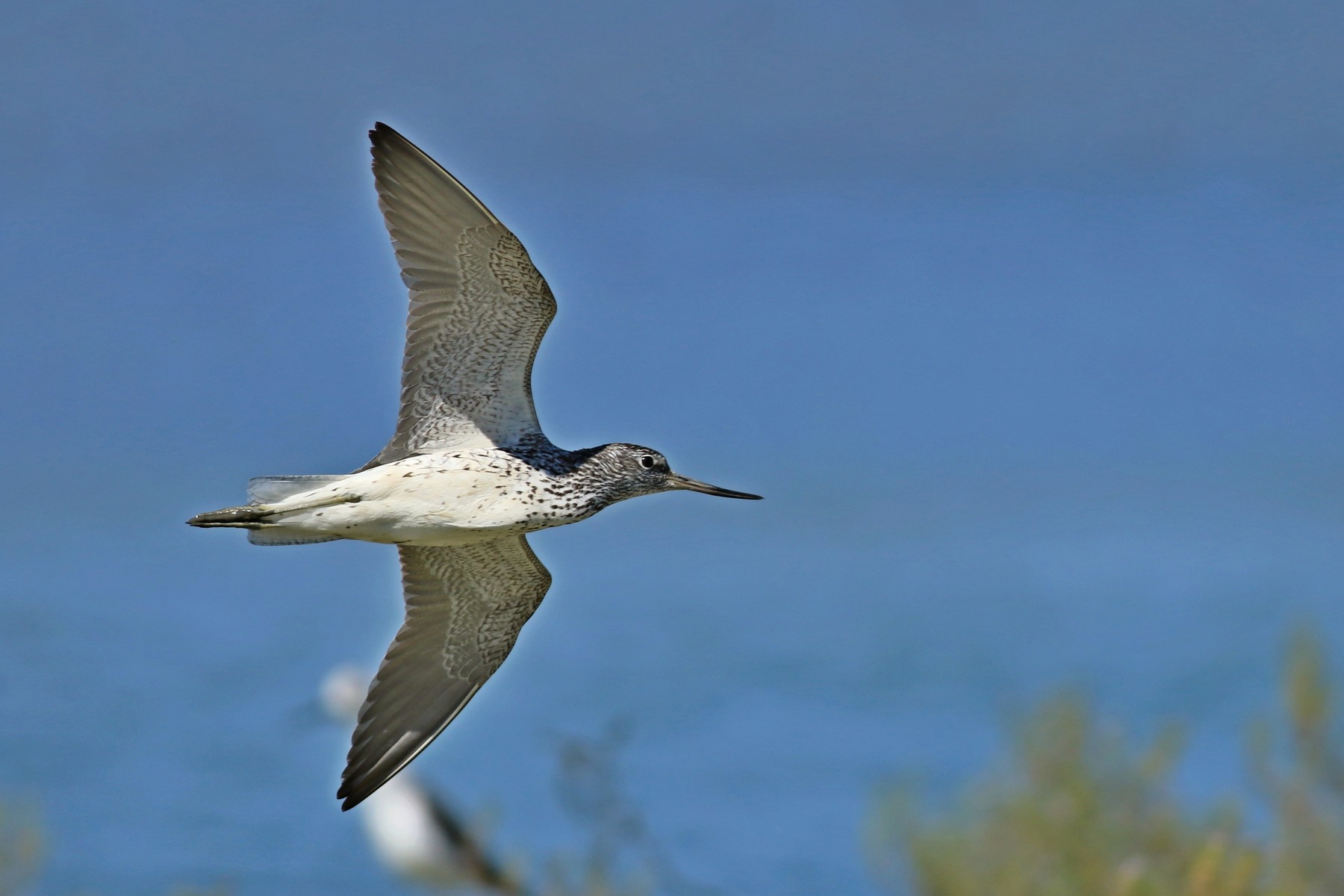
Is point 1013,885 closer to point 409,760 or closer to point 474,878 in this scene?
point 409,760

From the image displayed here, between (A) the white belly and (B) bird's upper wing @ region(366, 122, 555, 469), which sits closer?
(A) the white belly

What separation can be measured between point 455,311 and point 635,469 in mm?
1377

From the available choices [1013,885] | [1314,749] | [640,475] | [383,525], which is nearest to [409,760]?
[383,525]

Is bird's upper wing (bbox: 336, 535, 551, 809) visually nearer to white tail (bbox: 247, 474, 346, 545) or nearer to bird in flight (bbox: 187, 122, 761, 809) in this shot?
bird in flight (bbox: 187, 122, 761, 809)

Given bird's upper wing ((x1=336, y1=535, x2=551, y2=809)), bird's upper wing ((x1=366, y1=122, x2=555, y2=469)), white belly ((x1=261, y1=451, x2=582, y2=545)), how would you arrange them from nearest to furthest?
white belly ((x1=261, y1=451, x2=582, y2=545)), bird's upper wing ((x1=366, y1=122, x2=555, y2=469)), bird's upper wing ((x1=336, y1=535, x2=551, y2=809))

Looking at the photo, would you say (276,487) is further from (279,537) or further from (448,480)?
(448,480)

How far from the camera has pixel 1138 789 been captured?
45.3ft

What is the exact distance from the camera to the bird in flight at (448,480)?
29.9 feet

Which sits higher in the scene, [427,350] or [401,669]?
[427,350]

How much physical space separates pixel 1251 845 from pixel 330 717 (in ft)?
55.1

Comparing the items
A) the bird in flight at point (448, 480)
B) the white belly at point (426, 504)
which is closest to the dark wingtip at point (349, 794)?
the bird in flight at point (448, 480)

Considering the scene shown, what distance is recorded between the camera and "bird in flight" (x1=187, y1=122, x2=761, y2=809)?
911 centimetres

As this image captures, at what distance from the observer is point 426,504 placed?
909cm

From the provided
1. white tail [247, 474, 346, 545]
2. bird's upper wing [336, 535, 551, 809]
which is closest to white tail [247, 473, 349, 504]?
white tail [247, 474, 346, 545]
